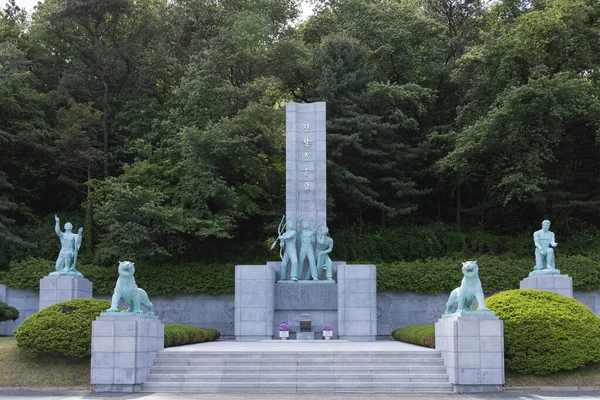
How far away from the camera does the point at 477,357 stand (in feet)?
38.8

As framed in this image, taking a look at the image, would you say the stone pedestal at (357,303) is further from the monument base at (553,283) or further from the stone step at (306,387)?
the stone step at (306,387)

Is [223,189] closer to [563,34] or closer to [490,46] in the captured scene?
[490,46]

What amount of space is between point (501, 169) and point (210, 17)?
15628 millimetres

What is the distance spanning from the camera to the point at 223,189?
23.5 metres

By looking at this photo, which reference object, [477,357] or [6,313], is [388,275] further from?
[6,313]

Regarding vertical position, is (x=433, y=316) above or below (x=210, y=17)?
below

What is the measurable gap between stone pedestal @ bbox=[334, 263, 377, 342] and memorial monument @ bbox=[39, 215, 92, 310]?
7.87 meters

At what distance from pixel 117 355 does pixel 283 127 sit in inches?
645

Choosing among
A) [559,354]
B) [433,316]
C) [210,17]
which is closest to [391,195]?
[433,316]

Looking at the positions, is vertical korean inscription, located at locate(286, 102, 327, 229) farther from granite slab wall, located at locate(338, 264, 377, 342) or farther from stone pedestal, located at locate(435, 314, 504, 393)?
stone pedestal, located at locate(435, 314, 504, 393)

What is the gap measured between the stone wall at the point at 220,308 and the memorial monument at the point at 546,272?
434cm

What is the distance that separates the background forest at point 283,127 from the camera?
24.1 m

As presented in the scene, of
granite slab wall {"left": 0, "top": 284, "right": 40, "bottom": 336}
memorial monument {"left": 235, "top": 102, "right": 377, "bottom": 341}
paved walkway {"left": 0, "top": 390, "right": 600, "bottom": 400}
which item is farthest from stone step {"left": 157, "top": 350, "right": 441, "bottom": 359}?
granite slab wall {"left": 0, "top": 284, "right": 40, "bottom": 336}

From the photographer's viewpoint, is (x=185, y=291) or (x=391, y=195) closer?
(x=185, y=291)
